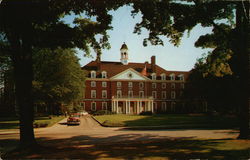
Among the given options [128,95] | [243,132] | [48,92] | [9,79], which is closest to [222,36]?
[243,132]

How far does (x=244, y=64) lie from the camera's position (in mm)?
11102

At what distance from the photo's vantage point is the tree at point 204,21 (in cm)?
962

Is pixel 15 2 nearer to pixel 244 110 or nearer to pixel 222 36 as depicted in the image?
pixel 222 36

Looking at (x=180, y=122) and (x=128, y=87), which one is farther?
(x=128, y=87)

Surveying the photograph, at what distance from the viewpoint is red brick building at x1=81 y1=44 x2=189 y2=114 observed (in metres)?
50.9

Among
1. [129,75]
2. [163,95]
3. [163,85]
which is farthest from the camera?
[163,85]

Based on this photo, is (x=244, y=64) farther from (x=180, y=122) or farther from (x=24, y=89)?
(x=180, y=122)

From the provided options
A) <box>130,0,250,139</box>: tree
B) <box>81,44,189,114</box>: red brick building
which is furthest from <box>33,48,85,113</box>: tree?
<box>130,0,250,139</box>: tree

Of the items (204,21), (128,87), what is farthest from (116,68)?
(204,21)

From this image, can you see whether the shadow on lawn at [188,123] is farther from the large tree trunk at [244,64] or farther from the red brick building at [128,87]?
the red brick building at [128,87]

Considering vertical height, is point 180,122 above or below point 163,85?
below

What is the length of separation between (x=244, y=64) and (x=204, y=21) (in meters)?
3.68

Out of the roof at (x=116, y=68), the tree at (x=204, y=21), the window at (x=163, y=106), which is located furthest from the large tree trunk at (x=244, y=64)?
the window at (x=163, y=106)

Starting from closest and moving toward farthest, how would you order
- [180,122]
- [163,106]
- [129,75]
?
[180,122], [129,75], [163,106]
